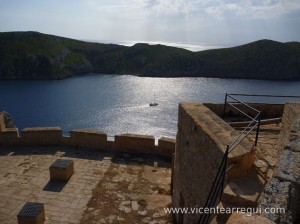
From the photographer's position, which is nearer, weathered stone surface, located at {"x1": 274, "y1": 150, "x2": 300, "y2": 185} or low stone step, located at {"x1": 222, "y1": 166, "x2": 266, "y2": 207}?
weathered stone surface, located at {"x1": 274, "y1": 150, "x2": 300, "y2": 185}

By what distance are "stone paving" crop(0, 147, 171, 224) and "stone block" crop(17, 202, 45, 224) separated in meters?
0.46

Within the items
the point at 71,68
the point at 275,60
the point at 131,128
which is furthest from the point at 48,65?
the point at 275,60

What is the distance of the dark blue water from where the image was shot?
5756 cm

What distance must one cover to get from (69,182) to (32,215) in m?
2.62

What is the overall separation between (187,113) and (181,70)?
4339 inches

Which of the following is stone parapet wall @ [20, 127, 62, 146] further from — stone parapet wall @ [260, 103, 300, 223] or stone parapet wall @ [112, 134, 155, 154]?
stone parapet wall @ [260, 103, 300, 223]

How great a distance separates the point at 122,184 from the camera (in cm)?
1041

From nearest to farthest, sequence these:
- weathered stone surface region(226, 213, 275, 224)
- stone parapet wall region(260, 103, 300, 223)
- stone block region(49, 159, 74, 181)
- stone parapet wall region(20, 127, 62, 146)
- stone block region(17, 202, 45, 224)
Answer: weathered stone surface region(226, 213, 275, 224) → stone parapet wall region(260, 103, 300, 223) → stone block region(17, 202, 45, 224) → stone block region(49, 159, 74, 181) → stone parapet wall region(20, 127, 62, 146)

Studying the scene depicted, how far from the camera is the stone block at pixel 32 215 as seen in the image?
7812mm

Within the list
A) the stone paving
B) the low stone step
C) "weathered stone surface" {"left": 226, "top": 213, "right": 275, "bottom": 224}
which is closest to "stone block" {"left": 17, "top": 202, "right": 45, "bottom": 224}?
the stone paving

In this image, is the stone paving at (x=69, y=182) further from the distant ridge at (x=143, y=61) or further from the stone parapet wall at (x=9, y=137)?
the distant ridge at (x=143, y=61)

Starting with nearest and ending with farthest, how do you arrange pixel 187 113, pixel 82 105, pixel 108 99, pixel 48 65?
1. pixel 187 113
2. pixel 82 105
3. pixel 108 99
4. pixel 48 65

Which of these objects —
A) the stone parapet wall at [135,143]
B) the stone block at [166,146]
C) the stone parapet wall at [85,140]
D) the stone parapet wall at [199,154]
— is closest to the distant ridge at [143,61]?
the stone parapet wall at [85,140]

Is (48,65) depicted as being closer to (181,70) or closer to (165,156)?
(181,70)
